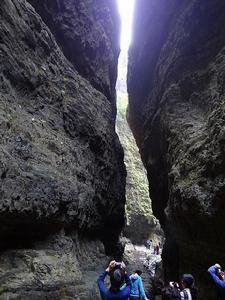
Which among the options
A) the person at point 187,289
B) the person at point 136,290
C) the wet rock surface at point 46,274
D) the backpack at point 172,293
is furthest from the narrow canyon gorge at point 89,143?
the person at point 187,289

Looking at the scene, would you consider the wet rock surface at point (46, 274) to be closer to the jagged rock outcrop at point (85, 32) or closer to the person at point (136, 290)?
the person at point (136, 290)

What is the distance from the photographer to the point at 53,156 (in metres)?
11.1

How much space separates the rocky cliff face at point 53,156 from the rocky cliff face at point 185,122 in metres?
2.91

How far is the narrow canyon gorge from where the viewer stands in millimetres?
8938

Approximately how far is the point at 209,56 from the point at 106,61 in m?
6.58

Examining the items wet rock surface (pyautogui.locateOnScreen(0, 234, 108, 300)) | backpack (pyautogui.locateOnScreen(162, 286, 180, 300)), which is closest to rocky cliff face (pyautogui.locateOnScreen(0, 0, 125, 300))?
wet rock surface (pyautogui.locateOnScreen(0, 234, 108, 300))

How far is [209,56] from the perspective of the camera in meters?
16.1

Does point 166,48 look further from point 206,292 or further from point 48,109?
Result: point 206,292

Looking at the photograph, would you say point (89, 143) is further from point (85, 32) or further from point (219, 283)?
point (219, 283)

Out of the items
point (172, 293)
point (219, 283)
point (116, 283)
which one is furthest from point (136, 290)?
point (116, 283)

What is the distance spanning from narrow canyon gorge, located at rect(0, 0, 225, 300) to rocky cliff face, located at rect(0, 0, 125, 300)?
0.04 metres

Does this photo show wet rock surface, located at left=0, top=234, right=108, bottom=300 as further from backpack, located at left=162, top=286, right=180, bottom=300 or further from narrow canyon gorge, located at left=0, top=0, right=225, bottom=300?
backpack, located at left=162, top=286, right=180, bottom=300

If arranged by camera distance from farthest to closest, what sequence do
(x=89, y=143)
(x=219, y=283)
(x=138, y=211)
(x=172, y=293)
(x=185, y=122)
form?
(x=138, y=211) → (x=185, y=122) → (x=89, y=143) → (x=172, y=293) → (x=219, y=283)

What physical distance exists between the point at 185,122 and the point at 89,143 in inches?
166
